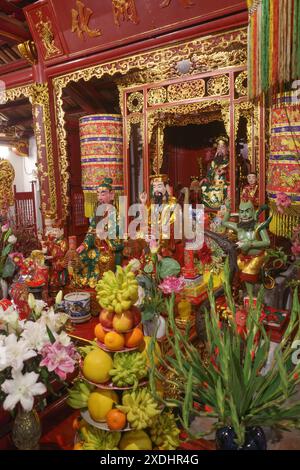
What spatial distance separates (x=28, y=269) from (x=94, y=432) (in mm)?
2015

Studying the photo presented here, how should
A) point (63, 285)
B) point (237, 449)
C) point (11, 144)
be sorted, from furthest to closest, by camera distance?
point (11, 144) < point (63, 285) < point (237, 449)

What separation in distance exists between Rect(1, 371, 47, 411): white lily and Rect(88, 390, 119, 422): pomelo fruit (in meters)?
0.25

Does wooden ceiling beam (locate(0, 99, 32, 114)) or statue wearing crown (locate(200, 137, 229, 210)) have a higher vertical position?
wooden ceiling beam (locate(0, 99, 32, 114))

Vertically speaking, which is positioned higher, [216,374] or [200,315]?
[216,374]

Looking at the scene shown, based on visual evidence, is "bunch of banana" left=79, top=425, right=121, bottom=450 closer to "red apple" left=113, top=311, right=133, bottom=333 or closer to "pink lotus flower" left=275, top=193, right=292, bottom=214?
"red apple" left=113, top=311, right=133, bottom=333

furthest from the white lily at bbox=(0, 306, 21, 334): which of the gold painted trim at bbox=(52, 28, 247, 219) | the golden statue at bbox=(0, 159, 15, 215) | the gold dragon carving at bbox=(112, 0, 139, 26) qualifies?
the golden statue at bbox=(0, 159, 15, 215)

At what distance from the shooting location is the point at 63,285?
3773 millimetres

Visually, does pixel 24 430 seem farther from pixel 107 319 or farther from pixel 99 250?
pixel 99 250

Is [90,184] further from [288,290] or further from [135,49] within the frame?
[288,290]

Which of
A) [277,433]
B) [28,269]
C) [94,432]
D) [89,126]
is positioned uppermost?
[89,126]

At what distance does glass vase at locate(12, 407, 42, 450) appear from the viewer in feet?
4.68

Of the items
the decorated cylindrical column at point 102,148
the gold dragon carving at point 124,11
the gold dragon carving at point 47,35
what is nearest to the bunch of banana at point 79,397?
the gold dragon carving at point 124,11

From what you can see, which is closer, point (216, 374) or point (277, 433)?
point (216, 374)

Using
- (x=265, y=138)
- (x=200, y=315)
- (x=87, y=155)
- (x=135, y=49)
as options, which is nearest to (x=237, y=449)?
(x=200, y=315)
